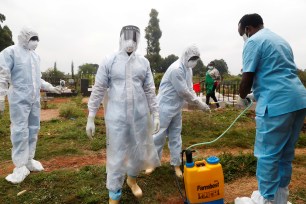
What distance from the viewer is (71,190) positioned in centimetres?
328

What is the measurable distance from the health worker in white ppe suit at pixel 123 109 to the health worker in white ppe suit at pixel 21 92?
1.14m

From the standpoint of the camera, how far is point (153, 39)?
3109 cm

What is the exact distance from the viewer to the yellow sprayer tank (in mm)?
2635

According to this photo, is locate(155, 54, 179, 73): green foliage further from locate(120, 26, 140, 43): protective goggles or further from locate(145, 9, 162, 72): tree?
locate(120, 26, 140, 43): protective goggles

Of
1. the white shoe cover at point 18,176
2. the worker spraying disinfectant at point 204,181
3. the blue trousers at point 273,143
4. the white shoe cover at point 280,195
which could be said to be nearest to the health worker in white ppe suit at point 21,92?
the white shoe cover at point 18,176

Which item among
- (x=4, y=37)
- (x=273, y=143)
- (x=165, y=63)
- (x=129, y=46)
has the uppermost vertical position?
(x=4, y=37)

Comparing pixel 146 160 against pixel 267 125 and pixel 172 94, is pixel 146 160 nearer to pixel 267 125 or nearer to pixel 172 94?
pixel 172 94

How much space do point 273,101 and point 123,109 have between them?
1378mm

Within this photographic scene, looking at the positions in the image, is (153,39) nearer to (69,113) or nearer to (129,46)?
(69,113)

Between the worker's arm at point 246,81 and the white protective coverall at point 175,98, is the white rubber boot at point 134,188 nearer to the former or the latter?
the white protective coverall at point 175,98

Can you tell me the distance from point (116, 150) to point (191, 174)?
2.54 ft

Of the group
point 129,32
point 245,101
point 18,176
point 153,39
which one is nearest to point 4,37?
point 153,39

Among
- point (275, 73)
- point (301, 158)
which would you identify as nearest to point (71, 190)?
point (275, 73)

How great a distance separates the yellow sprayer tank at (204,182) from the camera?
8.64 ft
